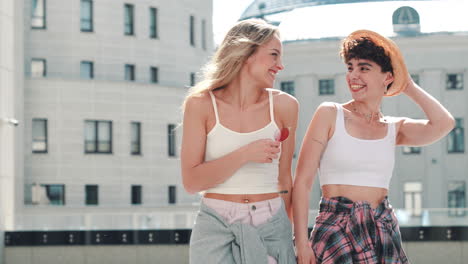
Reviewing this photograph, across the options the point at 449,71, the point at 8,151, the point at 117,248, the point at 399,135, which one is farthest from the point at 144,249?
the point at 449,71

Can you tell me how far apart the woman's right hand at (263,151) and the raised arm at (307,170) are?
410 mm

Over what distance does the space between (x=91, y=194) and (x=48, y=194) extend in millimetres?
2570

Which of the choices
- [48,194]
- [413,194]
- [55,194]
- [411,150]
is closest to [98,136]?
[55,194]

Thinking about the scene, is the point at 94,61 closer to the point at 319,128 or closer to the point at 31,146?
the point at 31,146

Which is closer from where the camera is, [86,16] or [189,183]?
[189,183]

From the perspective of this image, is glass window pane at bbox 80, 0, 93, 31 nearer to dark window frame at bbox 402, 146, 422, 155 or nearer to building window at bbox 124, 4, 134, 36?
building window at bbox 124, 4, 134, 36

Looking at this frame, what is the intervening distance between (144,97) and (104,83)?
299 cm

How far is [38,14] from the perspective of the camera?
55.8 meters

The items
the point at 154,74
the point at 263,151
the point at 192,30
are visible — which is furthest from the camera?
the point at 192,30

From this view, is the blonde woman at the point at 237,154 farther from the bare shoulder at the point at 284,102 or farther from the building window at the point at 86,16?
the building window at the point at 86,16

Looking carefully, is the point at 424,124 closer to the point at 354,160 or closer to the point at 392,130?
the point at 392,130

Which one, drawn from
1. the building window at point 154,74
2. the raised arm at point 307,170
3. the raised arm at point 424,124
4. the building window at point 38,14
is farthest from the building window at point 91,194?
the raised arm at point 307,170

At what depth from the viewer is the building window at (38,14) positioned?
5556cm

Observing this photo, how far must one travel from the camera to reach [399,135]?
5.07 meters
